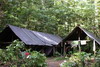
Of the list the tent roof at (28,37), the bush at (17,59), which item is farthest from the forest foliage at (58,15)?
the bush at (17,59)

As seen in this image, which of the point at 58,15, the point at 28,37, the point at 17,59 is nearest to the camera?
the point at 17,59

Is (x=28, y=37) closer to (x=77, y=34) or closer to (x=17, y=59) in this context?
(x=77, y=34)

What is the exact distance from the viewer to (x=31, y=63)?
28.6ft

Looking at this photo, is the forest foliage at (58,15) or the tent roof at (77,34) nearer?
the tent roof at (77,34)

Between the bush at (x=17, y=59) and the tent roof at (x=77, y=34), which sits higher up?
the bush at (x=17, y=59)

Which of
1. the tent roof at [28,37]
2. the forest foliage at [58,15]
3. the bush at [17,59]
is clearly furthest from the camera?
the forest foliage at [58,15]

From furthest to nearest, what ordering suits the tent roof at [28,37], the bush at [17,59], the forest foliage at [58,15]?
the forest foliage at [58,15] → the tent roof at [28,37] → the bush at [17,59]

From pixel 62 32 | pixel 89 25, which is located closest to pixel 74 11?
pixel 89 25

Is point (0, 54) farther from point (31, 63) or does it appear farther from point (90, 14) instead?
point (90, 14)

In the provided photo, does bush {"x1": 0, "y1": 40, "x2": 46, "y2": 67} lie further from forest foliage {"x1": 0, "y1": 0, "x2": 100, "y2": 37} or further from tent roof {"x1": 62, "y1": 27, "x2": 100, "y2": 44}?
forest foliage {"x1": 0, "y1": 0, "x2": 100, "y2": 37}

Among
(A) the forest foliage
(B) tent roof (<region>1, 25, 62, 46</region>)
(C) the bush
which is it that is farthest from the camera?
(A) the forest foliage

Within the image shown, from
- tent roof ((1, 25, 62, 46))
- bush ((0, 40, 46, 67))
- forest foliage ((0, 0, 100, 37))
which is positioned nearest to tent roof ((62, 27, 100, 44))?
tent roof ((1, 25, 62, 46))

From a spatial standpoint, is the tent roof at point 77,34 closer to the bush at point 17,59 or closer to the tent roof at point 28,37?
the tent roof at point 28,37

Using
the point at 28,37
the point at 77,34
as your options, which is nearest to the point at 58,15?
the point at 77,34
